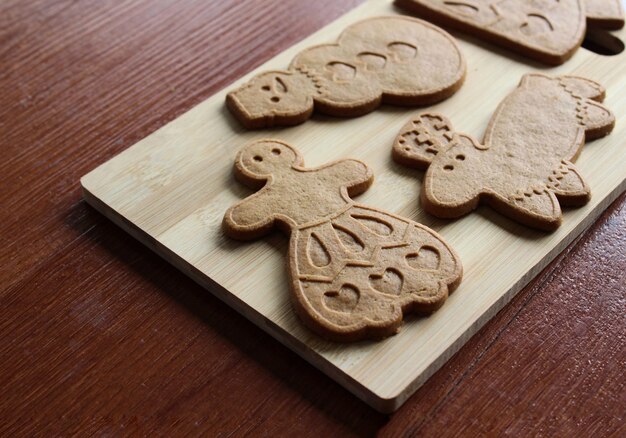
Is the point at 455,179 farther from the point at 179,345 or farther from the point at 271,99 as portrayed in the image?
the point at 179,345

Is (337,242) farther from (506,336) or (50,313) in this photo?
(50,313)

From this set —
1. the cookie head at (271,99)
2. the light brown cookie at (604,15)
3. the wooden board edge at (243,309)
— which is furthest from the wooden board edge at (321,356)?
the light brown cookie at (604,15)

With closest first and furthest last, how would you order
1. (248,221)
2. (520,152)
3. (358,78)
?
1. (248,221)
2. (520,152)
3. (358,78)

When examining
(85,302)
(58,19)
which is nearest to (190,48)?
(58,19)

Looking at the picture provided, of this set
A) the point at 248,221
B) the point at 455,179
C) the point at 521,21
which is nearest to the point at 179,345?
the point at 248,221

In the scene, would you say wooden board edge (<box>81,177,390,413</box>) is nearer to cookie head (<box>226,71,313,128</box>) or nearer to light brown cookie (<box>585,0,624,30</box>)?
cookie head (<box>226,71,313,128</box>)

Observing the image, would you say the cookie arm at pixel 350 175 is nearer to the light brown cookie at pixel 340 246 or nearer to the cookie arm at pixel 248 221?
the light brown cookie at pixel 340 246
